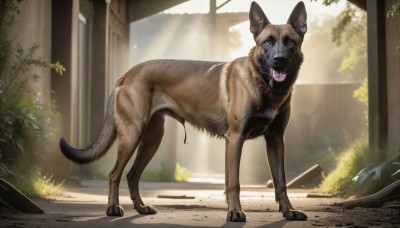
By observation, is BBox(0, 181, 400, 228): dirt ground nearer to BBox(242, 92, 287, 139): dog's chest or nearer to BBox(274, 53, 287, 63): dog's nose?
BBox(242, 92, 287, 139): dog's chest

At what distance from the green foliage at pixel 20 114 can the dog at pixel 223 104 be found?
2.28m

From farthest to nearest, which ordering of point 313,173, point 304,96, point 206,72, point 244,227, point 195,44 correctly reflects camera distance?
point 195,44 < point 304,96 < point 313,173 < point 206,72 < point 244,227

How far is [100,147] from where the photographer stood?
745 centimetres

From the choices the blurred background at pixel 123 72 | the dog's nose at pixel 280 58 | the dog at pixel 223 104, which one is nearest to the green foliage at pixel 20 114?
the blurred background at pixel 123 72

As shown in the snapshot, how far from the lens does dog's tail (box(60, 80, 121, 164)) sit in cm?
734

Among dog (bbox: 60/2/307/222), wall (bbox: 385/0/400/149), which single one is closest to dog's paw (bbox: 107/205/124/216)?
dog (bbox: 60/2/307/222)

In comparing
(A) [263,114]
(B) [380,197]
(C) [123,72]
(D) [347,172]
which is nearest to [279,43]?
(A) [263,114]

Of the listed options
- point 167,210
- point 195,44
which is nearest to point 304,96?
point 195,44

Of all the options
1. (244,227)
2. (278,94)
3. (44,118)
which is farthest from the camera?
(44,118)

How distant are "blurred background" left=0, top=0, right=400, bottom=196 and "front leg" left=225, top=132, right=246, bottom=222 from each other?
2.09m

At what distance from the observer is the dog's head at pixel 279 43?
6492mm

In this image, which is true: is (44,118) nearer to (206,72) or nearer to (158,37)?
(206,72)

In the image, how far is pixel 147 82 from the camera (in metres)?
7.43

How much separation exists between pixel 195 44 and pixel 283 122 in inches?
952
